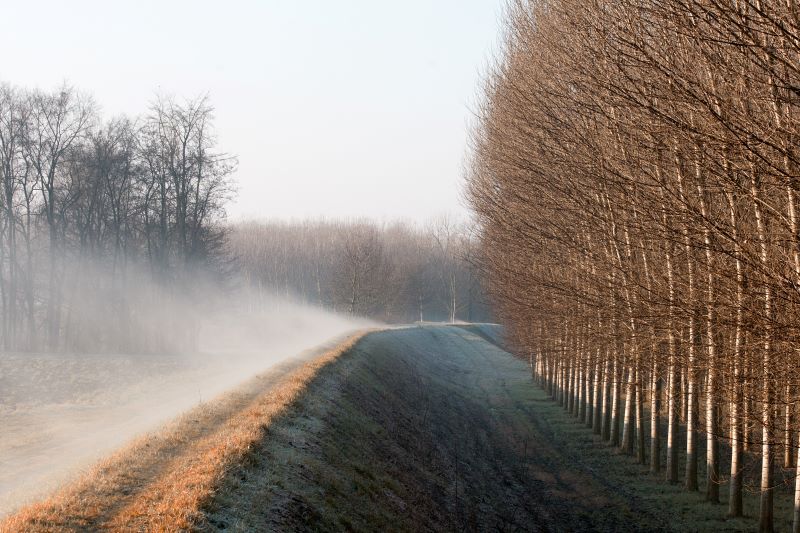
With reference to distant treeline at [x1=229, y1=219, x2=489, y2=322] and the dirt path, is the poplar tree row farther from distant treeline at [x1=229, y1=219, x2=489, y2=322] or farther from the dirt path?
distant treeline at [x1=229, y1=219, x2=489, y2=322]

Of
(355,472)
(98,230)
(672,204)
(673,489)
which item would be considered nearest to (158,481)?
(355,472)

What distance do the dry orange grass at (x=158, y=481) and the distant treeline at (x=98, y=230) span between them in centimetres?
2550

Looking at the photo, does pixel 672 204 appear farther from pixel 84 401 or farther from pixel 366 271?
pixel 366 271

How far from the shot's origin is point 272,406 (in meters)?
17.1

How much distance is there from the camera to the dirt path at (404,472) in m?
→ 11.5

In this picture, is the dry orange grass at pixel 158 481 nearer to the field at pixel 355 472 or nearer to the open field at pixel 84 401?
the field at pixel 355 472

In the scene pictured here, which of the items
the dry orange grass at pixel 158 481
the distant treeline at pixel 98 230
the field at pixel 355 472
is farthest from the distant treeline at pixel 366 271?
the dry orange grass at pixel 158 481

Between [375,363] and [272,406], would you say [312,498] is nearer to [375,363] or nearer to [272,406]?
[272,406]

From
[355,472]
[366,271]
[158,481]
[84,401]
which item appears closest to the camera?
[158,481]

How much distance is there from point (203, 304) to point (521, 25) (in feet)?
89.1

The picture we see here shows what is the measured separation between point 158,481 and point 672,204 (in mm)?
8506

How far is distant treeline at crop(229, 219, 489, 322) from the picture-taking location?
80.0 meters

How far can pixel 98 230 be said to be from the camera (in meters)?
40.7

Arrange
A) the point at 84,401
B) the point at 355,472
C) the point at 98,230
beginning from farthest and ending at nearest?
the point at 98,230 → the point at 84,401 → the point at 355,472
